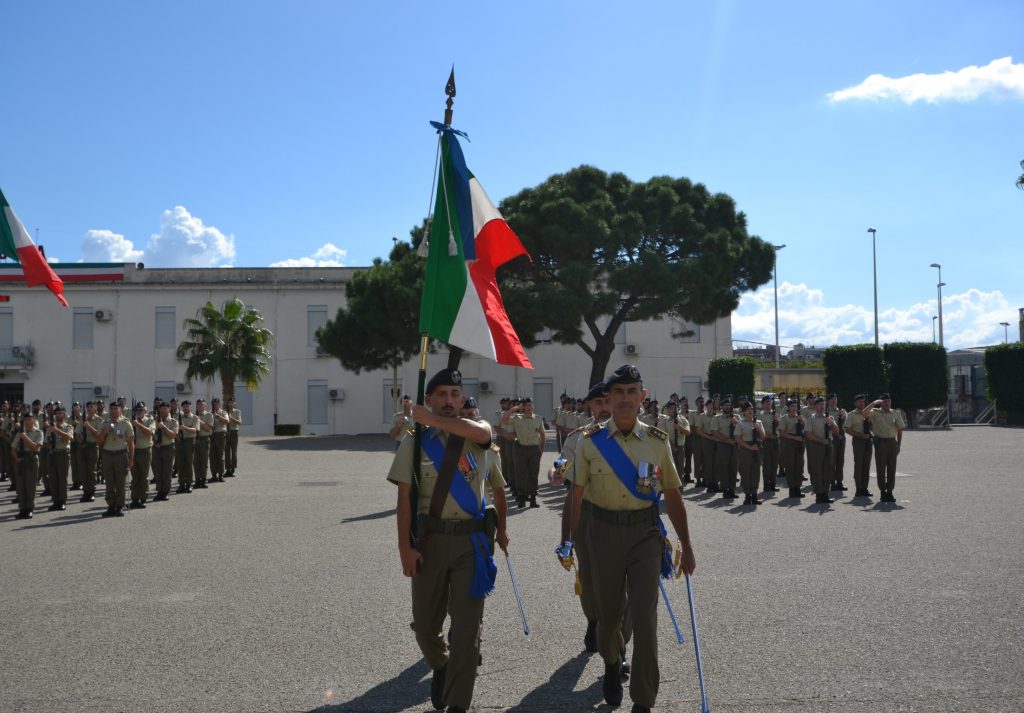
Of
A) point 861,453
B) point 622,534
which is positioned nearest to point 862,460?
point 861,453

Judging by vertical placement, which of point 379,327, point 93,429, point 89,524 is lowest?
point 89,524

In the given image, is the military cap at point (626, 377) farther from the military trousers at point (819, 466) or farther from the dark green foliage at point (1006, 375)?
the dark green foliage at point (1006, 375)

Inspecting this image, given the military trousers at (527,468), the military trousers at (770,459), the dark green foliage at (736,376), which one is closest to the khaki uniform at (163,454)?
the military trousers at (527,468)

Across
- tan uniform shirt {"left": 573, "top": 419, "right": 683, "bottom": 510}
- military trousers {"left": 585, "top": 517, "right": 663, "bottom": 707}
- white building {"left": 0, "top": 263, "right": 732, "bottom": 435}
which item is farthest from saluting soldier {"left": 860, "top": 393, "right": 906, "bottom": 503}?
white building {"left": 0, "top": 263, "right": 732, "bottom": 435}

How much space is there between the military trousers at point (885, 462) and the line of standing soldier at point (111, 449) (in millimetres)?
12606

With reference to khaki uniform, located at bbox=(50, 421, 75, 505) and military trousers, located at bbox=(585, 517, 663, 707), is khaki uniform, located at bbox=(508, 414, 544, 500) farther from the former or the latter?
military trousers, located at bbox=(585, 517, 663, 707)

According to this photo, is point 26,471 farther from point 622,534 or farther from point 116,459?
point 622,534

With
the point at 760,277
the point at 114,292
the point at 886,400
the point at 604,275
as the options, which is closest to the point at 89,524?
the point at 886,400

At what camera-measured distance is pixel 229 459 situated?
21828 millimetres

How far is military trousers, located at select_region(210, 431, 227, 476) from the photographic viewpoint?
2039 cm

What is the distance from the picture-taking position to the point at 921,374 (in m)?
43.0

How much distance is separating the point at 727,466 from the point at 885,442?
2.76m

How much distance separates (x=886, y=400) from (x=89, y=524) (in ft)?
44.6

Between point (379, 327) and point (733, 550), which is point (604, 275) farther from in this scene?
point (733, 550)
